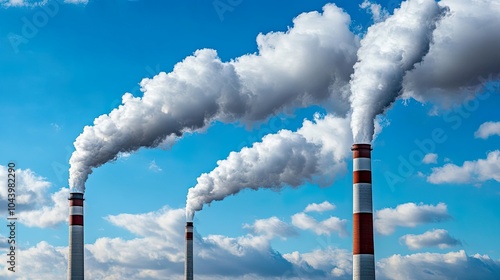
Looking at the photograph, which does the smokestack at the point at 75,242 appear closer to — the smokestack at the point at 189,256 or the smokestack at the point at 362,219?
the smokestack at the point at 362,219

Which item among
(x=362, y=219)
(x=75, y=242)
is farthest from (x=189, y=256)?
(x=362, y=219)

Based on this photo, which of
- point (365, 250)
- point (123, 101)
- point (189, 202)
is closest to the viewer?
point (365, 250)

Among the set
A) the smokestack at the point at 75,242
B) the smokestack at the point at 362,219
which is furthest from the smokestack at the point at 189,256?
the smokestack at the point at 362,219

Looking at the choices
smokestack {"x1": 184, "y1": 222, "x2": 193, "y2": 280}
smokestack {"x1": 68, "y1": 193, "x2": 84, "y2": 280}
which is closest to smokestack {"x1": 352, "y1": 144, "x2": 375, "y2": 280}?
smokestack {"x1": 68, "y1": 193, "x2": 84, "y2": 280}

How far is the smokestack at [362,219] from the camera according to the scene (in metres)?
33.3

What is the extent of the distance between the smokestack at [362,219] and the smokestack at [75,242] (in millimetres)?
16602

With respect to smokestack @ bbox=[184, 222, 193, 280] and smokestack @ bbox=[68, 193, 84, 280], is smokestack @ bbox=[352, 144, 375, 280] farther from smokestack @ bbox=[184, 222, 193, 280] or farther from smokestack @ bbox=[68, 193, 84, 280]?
smokestack @ bbox=[184, 222, 193, 280]

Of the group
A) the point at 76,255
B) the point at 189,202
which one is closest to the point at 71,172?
the point at 76,255

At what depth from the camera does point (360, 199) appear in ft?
110

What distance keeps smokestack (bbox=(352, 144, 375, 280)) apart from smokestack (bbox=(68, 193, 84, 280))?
16.6 metres

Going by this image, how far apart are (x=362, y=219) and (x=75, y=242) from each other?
683 inches

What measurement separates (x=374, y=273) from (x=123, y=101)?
54.7ft

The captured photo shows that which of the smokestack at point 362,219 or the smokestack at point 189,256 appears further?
the smokestack at point 189,256

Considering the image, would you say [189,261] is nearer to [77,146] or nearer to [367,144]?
[77,146]
